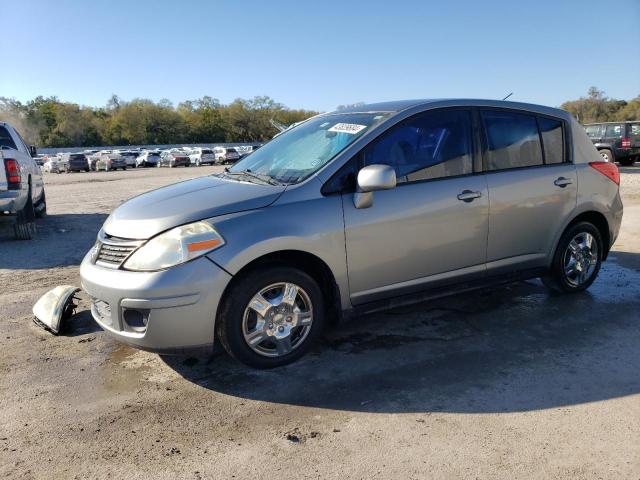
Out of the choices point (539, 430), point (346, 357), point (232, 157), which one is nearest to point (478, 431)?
point (539, 430)

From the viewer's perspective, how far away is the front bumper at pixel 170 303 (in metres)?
3.15

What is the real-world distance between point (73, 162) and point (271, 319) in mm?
46561

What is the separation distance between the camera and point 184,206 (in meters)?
3.51

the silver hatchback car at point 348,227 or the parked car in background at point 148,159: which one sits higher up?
the parked car in background at point 148,159

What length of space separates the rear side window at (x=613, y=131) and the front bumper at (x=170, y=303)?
70.1 ft

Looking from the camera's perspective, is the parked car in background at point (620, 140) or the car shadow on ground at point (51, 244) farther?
the parked car in background at point (620, 140)

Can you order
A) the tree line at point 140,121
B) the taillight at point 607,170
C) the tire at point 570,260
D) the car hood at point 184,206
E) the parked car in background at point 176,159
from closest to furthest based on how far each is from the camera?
1. the car hood at point 184,206
2. the tire at point 570,260
3. the taillight at point 607,170
4. the parked car in background at point 176,159
5. the tree line at point 140,121

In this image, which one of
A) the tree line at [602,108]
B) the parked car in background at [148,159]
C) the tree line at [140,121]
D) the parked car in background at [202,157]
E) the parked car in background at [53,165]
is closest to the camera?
the parked car in background at [53,165]

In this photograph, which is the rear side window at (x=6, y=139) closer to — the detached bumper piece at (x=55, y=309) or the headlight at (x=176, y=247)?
the detached bumper piece at (x=55, y=309)

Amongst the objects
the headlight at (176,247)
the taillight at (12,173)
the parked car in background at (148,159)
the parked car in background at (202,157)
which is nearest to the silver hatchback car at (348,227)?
the headlight at (176,247)

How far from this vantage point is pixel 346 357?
372 cm

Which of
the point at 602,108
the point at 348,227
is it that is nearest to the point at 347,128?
the point at 348,227

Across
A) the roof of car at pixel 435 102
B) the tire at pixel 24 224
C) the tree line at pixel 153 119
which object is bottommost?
the tire at pixel 24 224

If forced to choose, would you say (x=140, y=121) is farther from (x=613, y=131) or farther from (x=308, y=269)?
(x=308, y=269)
